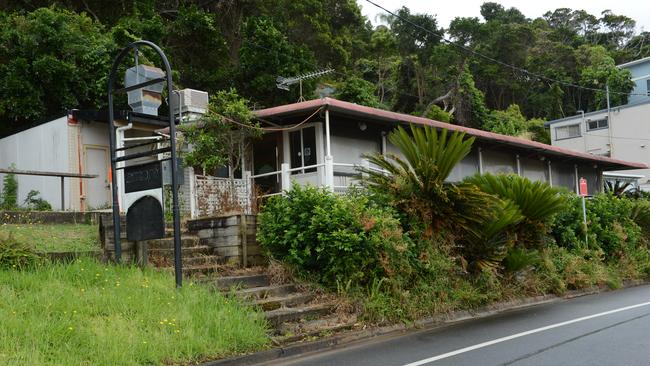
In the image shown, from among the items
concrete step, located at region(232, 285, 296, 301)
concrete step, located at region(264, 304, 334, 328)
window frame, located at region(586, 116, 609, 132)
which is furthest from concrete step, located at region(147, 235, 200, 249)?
window frame, located at region(586, 116, 609, 132)

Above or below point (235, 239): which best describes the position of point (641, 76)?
above

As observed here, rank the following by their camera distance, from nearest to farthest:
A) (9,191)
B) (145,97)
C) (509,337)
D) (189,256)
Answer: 1. (509,337)
2. (145,97)
3. (189,256)
4. (9,191)

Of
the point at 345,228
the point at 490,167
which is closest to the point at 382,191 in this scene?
the point at 345,228

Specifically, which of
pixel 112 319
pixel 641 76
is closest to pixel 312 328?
pixel 112 319

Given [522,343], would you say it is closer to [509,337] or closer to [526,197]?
[509,337]

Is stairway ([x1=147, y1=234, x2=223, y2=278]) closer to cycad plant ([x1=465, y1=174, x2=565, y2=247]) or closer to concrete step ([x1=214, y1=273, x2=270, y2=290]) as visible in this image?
concrete step ([x1=214, y1=273, x2=270, y2=290])

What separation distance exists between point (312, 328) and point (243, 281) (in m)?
1.81

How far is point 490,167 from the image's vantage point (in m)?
20.2

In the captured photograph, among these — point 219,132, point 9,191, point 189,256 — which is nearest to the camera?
point 189,256

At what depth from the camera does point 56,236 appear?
32.5ft

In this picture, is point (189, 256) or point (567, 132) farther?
point (567, 132)

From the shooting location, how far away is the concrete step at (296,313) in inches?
329

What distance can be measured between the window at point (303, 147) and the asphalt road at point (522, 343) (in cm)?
640

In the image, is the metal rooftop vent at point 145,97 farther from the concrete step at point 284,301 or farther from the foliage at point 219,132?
the foliage at point 219,132
